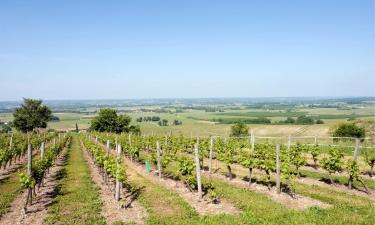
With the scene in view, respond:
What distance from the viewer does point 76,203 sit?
15.4 metres

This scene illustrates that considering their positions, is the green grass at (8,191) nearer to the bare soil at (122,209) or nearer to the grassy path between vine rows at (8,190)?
the grassy path between vine rows at (8,190)

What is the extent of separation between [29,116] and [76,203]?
3213 inches

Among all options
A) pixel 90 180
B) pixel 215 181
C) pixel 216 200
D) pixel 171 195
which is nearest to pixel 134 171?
pixel 90 180

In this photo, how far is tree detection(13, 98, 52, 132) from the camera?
88.7 metres

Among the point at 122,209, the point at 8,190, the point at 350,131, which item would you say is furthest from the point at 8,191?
the point at 350,131

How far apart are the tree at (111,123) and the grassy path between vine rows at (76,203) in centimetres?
6627

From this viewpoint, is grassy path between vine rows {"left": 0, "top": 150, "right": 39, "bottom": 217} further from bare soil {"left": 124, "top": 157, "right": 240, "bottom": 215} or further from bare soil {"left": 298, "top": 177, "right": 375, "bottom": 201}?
bare soil {"left": 298, "top": 177, "right": 375, "bottom": 201}

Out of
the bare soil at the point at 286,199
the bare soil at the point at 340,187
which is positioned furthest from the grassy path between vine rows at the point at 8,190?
the bare soil at the point at 340,187

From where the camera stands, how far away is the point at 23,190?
60.2ft

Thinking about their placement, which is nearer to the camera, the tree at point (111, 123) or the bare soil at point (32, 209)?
the bare soil at point (32, 209)

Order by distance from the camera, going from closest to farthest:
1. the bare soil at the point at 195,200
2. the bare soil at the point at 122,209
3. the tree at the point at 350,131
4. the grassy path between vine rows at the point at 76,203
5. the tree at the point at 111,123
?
1. the grassy path between vine rows at the point at 76,203
2. the bare soil at the point at 122,209
3. the bare soil at the point at 195,200
4. the tree at the point at 350,131
5. the tree at the point at 111,123

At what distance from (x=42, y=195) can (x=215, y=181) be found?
9.08 meters

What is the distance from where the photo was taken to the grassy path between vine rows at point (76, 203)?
42.6ft

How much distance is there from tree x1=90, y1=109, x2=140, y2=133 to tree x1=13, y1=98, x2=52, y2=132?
530 inches
